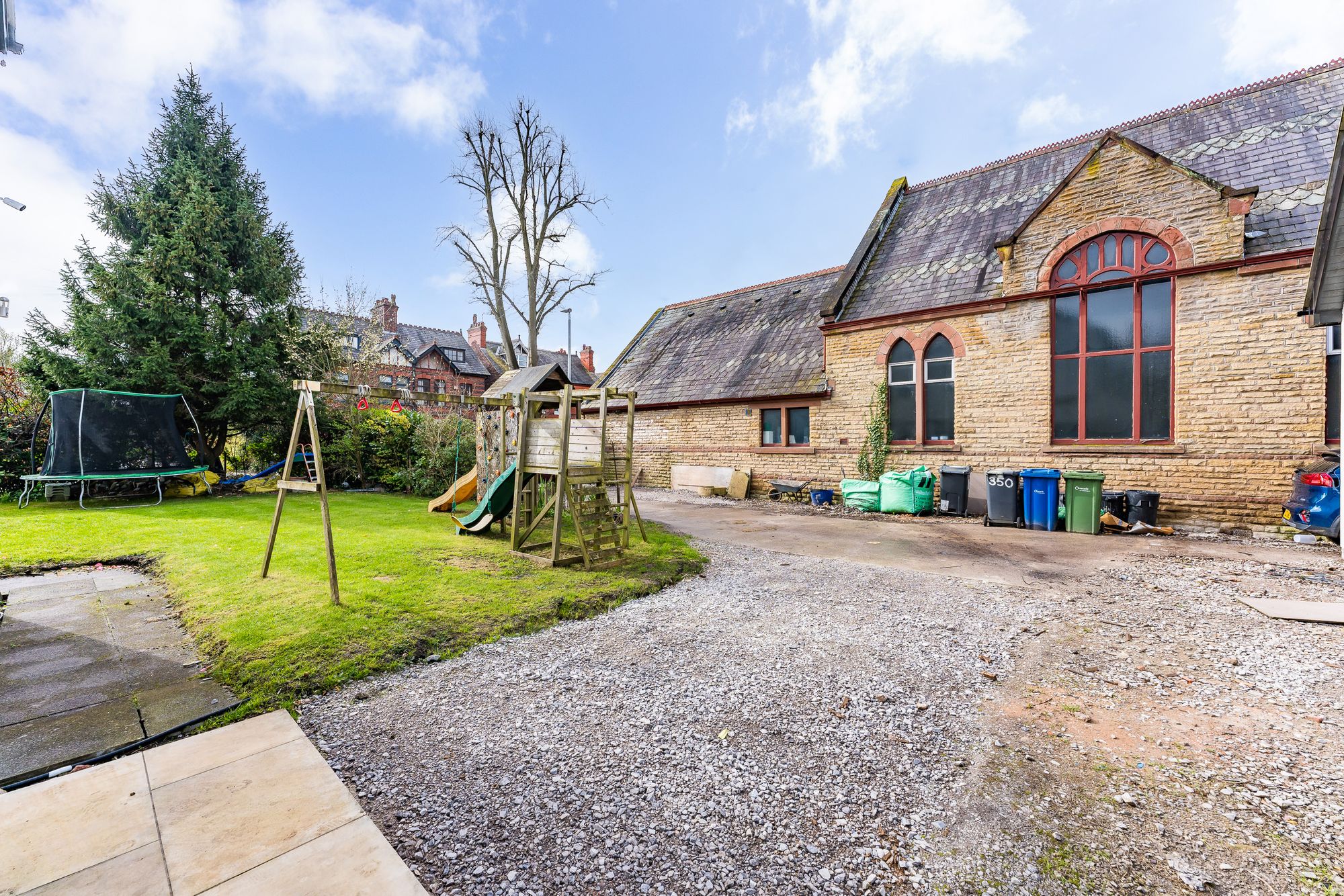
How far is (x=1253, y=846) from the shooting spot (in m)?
2.16

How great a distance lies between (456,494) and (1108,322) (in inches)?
529

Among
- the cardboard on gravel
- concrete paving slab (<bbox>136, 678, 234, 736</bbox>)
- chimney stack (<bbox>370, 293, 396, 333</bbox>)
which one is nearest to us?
concrete paving slab (<bbox>136, 678, 234, 736</bbox>)

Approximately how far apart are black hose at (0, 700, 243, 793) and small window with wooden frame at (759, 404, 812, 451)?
44.0ft

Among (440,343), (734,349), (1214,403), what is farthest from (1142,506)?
(440,343)

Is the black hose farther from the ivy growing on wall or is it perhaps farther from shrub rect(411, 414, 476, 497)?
the ivy growing on wall

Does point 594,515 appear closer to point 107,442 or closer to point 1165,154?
point 107,442

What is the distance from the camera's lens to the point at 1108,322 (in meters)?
10.9

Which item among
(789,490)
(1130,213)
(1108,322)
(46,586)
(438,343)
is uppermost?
(438,343)

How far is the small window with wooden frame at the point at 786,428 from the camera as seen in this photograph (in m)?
15.1

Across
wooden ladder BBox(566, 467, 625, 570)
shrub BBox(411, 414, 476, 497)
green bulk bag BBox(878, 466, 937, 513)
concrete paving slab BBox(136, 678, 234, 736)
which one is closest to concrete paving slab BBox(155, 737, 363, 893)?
concrete paving slab BBox(136, 678, 234, 736)

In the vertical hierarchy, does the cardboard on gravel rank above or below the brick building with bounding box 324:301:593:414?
below

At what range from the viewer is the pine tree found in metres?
12.8

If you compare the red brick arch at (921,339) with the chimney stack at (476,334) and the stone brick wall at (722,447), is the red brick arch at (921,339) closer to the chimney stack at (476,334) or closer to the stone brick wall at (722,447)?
the stone brick wall at (722,447)

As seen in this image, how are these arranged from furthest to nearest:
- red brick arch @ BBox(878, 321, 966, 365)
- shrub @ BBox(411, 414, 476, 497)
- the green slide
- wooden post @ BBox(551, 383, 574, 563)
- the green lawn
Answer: shrub @ BBox(411, 414, 476, 497), red brick arch @ BBox(878, 321, 966, 365), the green slide, wooden post @ BBox(551, 383, 574, 563), the green lawn
